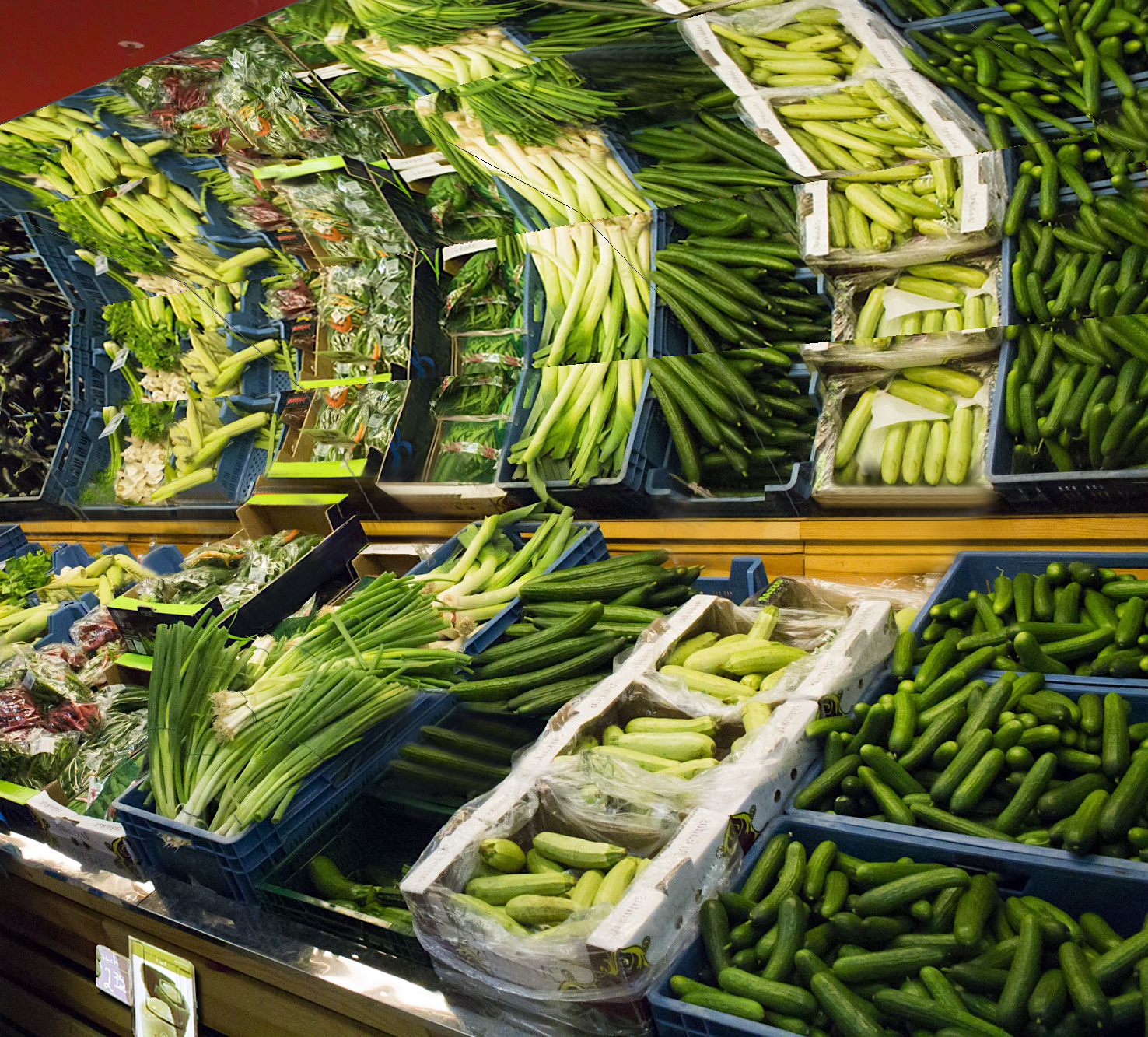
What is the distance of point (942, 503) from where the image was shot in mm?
2699

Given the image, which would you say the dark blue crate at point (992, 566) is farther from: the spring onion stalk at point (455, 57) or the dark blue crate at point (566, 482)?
the spring onion stalk at point (455, 57)

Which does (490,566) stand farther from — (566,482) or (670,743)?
(670,743)

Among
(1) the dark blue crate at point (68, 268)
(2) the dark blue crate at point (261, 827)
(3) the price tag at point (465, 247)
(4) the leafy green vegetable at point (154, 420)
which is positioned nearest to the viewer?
(2) the dark blue crate at point (261, 827)

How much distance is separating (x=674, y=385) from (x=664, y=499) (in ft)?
1.20

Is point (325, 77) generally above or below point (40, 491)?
above

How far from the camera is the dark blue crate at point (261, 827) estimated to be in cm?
226

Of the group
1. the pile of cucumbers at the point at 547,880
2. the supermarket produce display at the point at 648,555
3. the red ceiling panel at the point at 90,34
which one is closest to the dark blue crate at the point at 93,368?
the supermarket produce display at the point at 648,555

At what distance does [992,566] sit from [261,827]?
72.2 inches

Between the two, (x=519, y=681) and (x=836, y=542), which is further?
(x=836, y=542)

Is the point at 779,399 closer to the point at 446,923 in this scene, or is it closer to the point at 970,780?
the point at 970,780

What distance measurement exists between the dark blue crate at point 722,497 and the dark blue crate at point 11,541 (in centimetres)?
390

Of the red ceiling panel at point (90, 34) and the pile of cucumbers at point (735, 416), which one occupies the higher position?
the red ceiling panel at point (90, 34)

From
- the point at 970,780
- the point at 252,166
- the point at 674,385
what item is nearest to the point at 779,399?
the point at 674,385

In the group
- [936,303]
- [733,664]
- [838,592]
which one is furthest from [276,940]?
[936,303]
